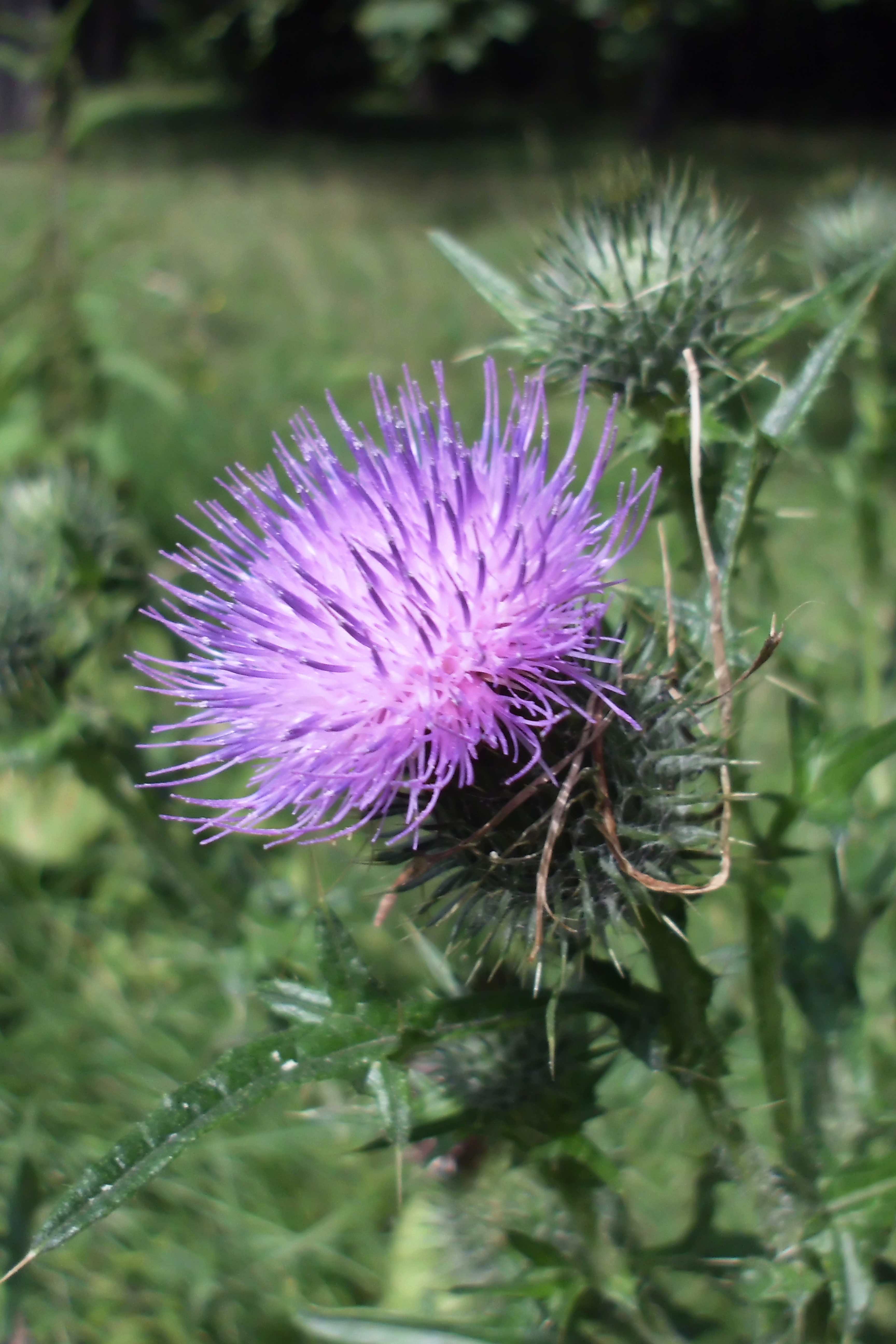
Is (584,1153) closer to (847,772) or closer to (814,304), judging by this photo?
(847,772)

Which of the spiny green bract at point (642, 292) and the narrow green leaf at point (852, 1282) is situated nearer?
the narrow green leaf at point (852, 1282)

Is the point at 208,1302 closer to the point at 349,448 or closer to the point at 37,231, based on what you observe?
the point at 349,448

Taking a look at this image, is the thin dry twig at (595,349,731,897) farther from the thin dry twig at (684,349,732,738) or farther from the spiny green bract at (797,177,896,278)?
the spiny green bract at (797,177,896,278)

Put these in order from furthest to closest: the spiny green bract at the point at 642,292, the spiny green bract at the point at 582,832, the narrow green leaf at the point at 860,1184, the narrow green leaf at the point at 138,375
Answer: the narrow green leaf at the point at 138,375 < the spiny green bract at the point at 642,292 < the narrow green leaf at the point at 860,1184 < the spiny green bract at the point at 582,832

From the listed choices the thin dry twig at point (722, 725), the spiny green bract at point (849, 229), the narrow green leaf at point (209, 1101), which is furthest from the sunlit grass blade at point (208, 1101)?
the spiny green bract at point (849, 229)

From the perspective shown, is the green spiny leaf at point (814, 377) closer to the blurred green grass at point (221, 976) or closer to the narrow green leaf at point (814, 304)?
the narrow green leaf at point (814, 304)
